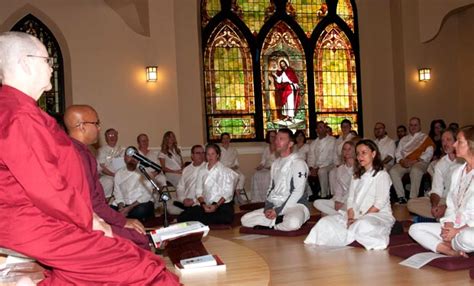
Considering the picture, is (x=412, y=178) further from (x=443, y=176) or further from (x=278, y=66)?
(x=278, y=66)

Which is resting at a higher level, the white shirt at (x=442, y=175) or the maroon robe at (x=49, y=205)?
the maroon robe at (x=49, y=205)

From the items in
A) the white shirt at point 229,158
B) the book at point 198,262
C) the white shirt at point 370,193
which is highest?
the white shirt at point 229,158

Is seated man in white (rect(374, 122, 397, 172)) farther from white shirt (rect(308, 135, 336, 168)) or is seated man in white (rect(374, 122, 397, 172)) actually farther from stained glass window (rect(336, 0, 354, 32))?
stained glass window (rect(336, 0, 354, 32))

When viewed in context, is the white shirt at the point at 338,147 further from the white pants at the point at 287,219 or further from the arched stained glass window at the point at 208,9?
the white pants at the point at 287,219

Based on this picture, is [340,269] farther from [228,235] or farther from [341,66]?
[341,66]

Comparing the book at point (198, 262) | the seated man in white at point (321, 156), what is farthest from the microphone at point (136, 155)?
the seated man in white at point (321, 156)

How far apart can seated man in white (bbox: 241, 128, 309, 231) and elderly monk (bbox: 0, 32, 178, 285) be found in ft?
13.9

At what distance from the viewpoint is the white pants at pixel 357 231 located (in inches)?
212

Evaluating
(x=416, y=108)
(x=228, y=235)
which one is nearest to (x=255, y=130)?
(x=416, y=108)

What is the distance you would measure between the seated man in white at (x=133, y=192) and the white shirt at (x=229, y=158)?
2231 millimetres

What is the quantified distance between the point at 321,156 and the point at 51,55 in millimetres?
4576

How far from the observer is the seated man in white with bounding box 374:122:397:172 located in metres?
9.44

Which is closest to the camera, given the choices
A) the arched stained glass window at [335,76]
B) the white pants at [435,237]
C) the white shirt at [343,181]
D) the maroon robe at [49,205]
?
the maroon robe at [49,205]

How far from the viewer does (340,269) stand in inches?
183
